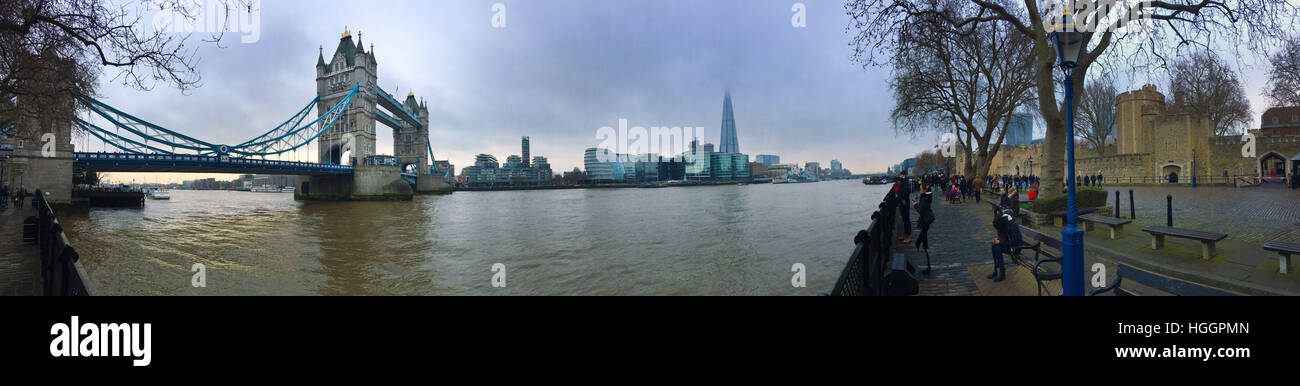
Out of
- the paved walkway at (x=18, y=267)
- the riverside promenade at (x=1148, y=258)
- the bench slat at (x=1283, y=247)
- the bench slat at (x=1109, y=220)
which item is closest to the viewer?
the bench slat at (x=1283, y=247)

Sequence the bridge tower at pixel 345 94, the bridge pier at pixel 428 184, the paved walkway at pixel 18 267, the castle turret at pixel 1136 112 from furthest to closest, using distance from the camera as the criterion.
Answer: the bridge pier at pixel 428 184, the bridge tower at pixel 345 94, the castle turret at pixel 1136 112, the paved walkway at pixel 18 267

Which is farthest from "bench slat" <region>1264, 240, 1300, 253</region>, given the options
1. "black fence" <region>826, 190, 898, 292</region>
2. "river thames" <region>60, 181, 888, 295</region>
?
"river thames" <region>60, 181, 888, 295</region>

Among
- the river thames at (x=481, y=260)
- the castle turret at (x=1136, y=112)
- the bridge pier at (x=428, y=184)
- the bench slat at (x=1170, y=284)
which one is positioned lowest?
the river thames at (x=481, y=260)

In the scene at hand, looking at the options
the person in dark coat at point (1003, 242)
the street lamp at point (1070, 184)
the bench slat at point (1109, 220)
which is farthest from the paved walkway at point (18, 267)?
the bench slat at point (1109, 220)

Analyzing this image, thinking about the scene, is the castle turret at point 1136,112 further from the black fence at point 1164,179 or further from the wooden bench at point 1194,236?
the wooden bench at point 1194,236

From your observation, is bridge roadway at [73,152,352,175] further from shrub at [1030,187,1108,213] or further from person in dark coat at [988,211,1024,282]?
shrub at [1030,187,1108,213]
